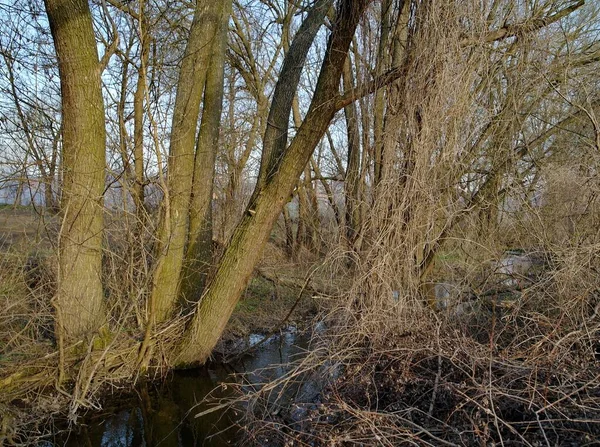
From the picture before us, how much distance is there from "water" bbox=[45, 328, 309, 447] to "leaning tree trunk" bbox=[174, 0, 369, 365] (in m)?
0.38

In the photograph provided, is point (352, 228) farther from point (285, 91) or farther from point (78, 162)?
point (78, 162)

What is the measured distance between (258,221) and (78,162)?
7.20 feet

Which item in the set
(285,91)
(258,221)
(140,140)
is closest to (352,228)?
(258,221)

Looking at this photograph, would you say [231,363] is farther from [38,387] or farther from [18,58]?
[18,58]

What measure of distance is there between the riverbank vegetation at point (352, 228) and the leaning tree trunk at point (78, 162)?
2cm

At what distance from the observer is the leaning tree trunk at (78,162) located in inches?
199

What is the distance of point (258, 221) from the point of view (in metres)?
5.96

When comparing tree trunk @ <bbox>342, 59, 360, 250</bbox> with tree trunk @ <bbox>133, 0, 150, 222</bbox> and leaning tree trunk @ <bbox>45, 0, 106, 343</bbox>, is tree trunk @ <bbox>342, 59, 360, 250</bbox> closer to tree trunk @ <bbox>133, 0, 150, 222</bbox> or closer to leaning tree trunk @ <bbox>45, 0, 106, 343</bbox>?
tree trunk @ <bbox>133, 0, 150, 222</bbox>

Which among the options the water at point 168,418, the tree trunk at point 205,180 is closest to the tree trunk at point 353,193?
the water at point 168,418

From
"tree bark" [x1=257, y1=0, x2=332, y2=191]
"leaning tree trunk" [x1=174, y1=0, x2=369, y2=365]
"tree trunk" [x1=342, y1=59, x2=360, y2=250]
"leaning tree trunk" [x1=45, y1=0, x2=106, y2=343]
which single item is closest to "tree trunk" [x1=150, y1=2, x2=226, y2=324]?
"leaning tree trunk" [x1=174, y1=0, x2=369, y2=365]

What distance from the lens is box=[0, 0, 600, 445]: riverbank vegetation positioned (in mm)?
3967

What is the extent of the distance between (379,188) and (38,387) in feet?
14.0

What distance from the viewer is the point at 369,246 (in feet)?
15.9

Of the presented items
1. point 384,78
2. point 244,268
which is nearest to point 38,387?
point 244,268
